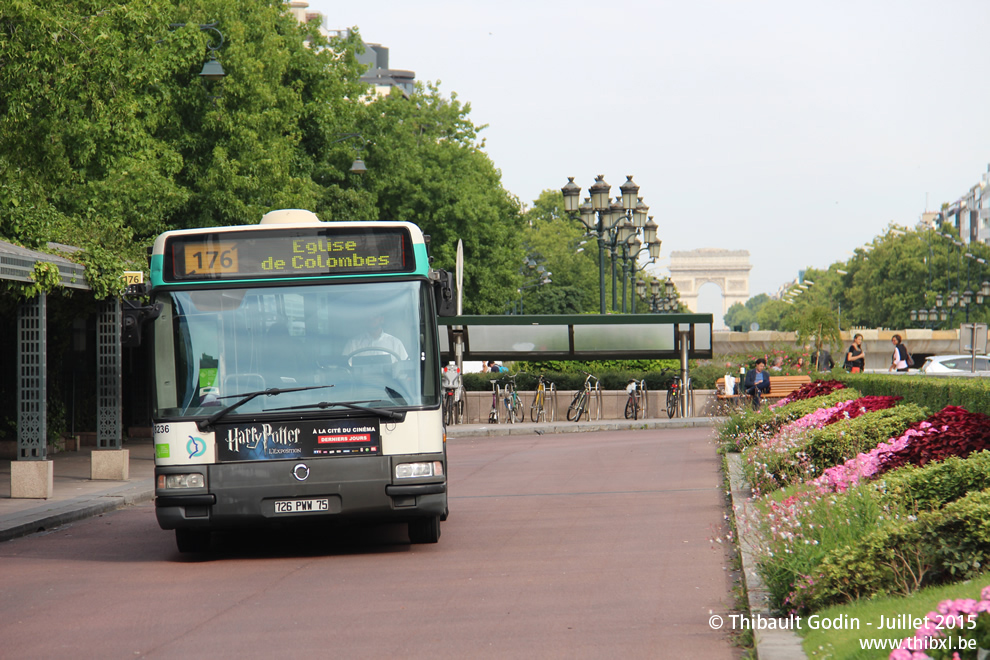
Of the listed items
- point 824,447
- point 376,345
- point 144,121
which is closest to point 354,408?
point 376,345

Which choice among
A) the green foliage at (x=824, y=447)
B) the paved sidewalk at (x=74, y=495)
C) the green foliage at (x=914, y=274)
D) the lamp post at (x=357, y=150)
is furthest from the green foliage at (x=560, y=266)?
the green foliage at (x=824, y=447)

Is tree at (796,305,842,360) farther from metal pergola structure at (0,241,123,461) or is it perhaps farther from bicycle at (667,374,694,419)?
metal pergola structure at (0,241,123,461)

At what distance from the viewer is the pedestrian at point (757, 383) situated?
26.4 metres

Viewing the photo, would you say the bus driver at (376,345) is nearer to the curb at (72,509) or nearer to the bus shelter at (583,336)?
the curb at (72,509)

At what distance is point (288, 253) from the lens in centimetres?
990

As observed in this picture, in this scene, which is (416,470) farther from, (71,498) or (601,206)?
(601,206)

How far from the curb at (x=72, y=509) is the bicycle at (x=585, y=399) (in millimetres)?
15748

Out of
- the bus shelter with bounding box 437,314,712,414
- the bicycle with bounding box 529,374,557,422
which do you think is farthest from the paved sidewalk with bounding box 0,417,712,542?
the bicycle with bounding box 529,374,557,422

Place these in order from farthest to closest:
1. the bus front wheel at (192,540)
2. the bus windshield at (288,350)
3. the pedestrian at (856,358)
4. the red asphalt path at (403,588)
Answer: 1. the pedestrian at (856,358)
2. the bus front wheel at (192,540)
3. the bus windshield at (288,350)
4. the red asphalt path at (403,588)

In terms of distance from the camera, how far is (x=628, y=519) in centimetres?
1189

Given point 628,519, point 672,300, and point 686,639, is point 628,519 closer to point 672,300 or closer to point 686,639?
point 686,639

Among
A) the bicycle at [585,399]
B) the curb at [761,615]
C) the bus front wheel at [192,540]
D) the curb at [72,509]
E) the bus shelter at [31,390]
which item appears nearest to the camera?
the curb at [761,615]

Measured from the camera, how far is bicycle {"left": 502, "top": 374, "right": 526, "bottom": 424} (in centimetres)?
3042

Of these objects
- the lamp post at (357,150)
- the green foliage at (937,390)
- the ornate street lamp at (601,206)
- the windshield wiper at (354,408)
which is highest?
the lamp post at (357,150)
